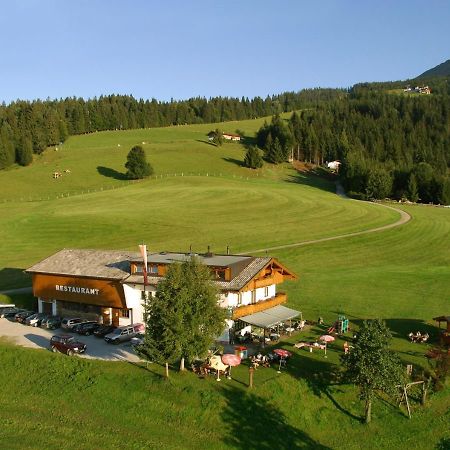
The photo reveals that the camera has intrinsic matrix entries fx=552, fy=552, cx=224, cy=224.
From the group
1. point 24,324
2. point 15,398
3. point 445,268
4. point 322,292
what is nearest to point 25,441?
point 15,398

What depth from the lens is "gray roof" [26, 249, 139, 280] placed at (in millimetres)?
50125

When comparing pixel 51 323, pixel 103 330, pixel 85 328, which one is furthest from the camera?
pixel 51 323

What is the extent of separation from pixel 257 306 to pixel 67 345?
1506 centimetres

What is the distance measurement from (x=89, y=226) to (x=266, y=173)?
3065 inches

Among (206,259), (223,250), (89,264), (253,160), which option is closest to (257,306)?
(206,259)

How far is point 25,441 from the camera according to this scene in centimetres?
2691

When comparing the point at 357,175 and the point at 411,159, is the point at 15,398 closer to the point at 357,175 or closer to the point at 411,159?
the point at 357,175

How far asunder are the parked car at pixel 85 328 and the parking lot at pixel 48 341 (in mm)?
466

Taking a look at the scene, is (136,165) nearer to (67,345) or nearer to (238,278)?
(238,278)

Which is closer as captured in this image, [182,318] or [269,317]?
[182,318]

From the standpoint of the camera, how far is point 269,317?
144 ft

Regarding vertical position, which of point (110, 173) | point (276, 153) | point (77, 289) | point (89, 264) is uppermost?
point (276, 153)


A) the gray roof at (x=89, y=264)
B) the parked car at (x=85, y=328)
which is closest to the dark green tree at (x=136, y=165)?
the gray roof at (x=89, y=264)

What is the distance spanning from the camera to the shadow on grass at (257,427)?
28578 mm
